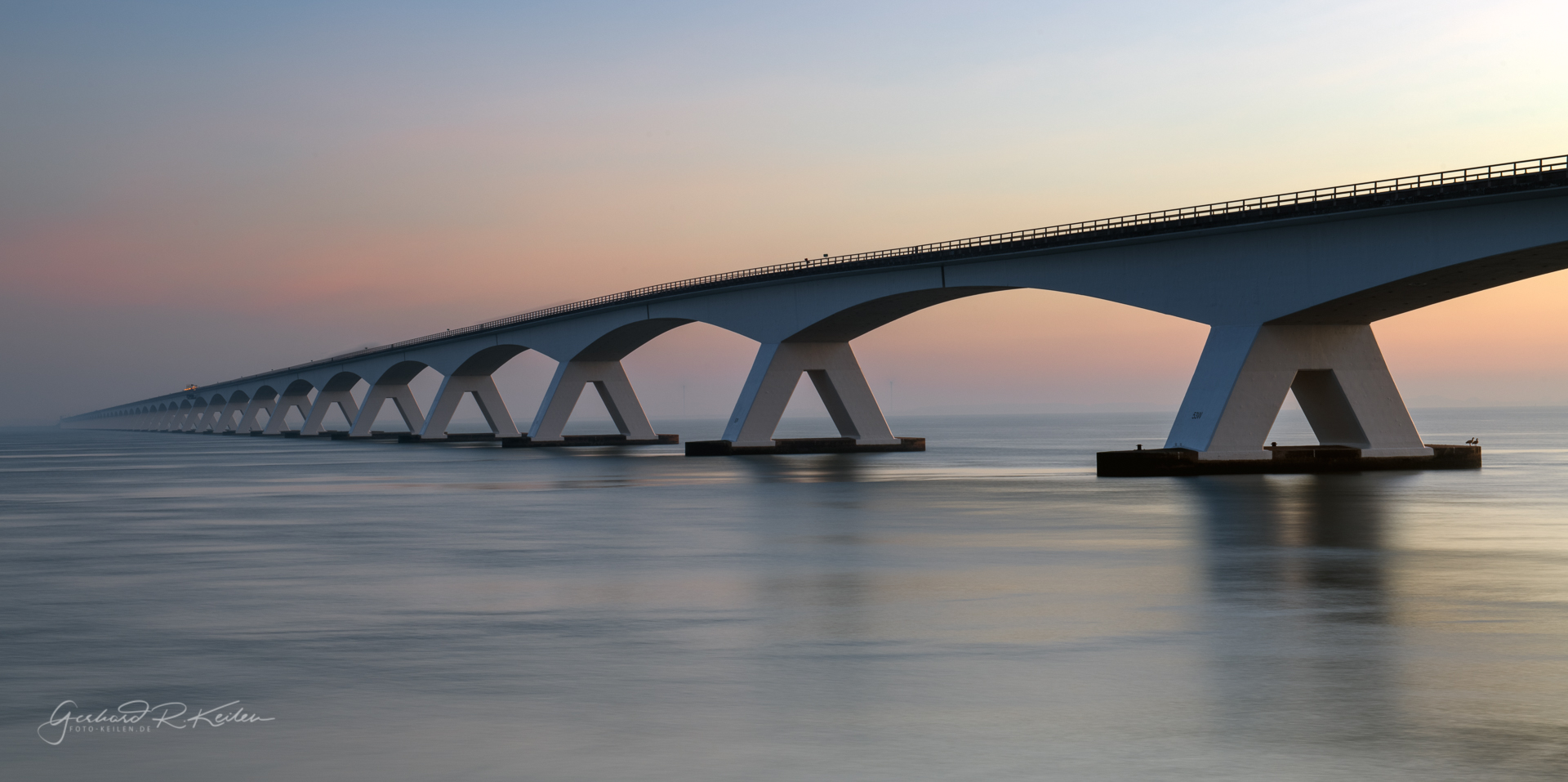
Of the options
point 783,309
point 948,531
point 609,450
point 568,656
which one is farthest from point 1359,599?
point 609,450

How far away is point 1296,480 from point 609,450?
5204 centimetres

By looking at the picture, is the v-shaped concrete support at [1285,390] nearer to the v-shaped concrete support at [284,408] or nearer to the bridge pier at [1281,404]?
the bridge pier at [1281,404]

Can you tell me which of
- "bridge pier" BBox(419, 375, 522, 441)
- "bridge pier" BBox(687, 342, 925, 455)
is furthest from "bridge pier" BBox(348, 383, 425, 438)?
"bridge pier" BBox(687, 342, 925, 455)

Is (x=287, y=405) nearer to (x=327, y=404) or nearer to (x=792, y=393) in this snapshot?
(x=327, y=404)

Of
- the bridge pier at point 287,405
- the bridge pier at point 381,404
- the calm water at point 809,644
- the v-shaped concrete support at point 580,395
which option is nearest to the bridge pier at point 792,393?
the v-shaped concrete support at point 580,395

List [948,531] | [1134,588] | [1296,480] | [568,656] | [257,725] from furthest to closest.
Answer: [1296,480] < [948,531] < [1134,588] < [568,656] < [257,725]

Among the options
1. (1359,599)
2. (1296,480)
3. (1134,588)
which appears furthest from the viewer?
(1296,480)

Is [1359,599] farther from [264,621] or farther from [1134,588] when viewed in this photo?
[264,621]

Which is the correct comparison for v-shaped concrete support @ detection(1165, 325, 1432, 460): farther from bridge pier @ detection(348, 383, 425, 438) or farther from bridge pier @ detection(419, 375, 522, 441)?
bridge pier @ detection(348, 383, 425, 438)

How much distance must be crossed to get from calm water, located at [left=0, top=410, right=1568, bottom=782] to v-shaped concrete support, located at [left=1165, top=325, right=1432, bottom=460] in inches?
528

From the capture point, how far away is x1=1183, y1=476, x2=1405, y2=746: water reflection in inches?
370

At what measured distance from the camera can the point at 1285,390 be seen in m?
44.3

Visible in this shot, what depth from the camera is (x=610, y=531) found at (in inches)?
1059

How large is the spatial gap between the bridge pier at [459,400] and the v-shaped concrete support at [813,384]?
44.2 m
